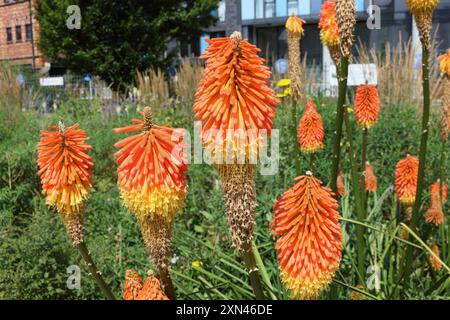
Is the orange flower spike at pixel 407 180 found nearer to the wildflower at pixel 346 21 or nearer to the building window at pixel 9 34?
the wildflower at pixel 346 21

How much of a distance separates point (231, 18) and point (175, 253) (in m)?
24.5

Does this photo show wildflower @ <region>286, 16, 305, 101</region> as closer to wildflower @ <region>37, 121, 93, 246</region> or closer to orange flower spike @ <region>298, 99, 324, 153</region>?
orange flower spike @ <region>298, 99, 324, 153</region>

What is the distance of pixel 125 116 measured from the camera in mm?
7168

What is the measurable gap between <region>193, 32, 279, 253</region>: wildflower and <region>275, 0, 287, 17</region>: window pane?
2501 cm

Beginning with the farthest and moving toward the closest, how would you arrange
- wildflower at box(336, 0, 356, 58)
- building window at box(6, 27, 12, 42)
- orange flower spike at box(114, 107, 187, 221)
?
building window at box(6, 27, 12, 42), wildflower at box(336, 0, 356, 58), orange flower spike at box(114, 107, 187, 221)

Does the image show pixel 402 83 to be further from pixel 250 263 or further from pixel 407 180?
pixel 250 263

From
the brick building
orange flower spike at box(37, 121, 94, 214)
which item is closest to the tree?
the brick building

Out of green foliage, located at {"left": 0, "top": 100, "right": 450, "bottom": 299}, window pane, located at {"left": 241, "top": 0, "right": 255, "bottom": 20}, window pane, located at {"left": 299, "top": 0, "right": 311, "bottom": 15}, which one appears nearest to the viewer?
green foliage, located at {"left": 0, "top": 100, "right": 450, "bottom": 299}

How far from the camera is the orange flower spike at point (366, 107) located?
120 inches

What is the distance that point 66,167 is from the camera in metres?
1.63

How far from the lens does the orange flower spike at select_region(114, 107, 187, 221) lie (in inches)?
54.7

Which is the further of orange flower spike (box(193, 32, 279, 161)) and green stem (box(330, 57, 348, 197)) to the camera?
green stem (box(330, 57, 348, 197))

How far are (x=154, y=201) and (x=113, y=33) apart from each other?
1533 cm

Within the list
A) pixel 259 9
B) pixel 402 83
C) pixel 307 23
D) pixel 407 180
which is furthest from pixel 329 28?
pixel 259 9
